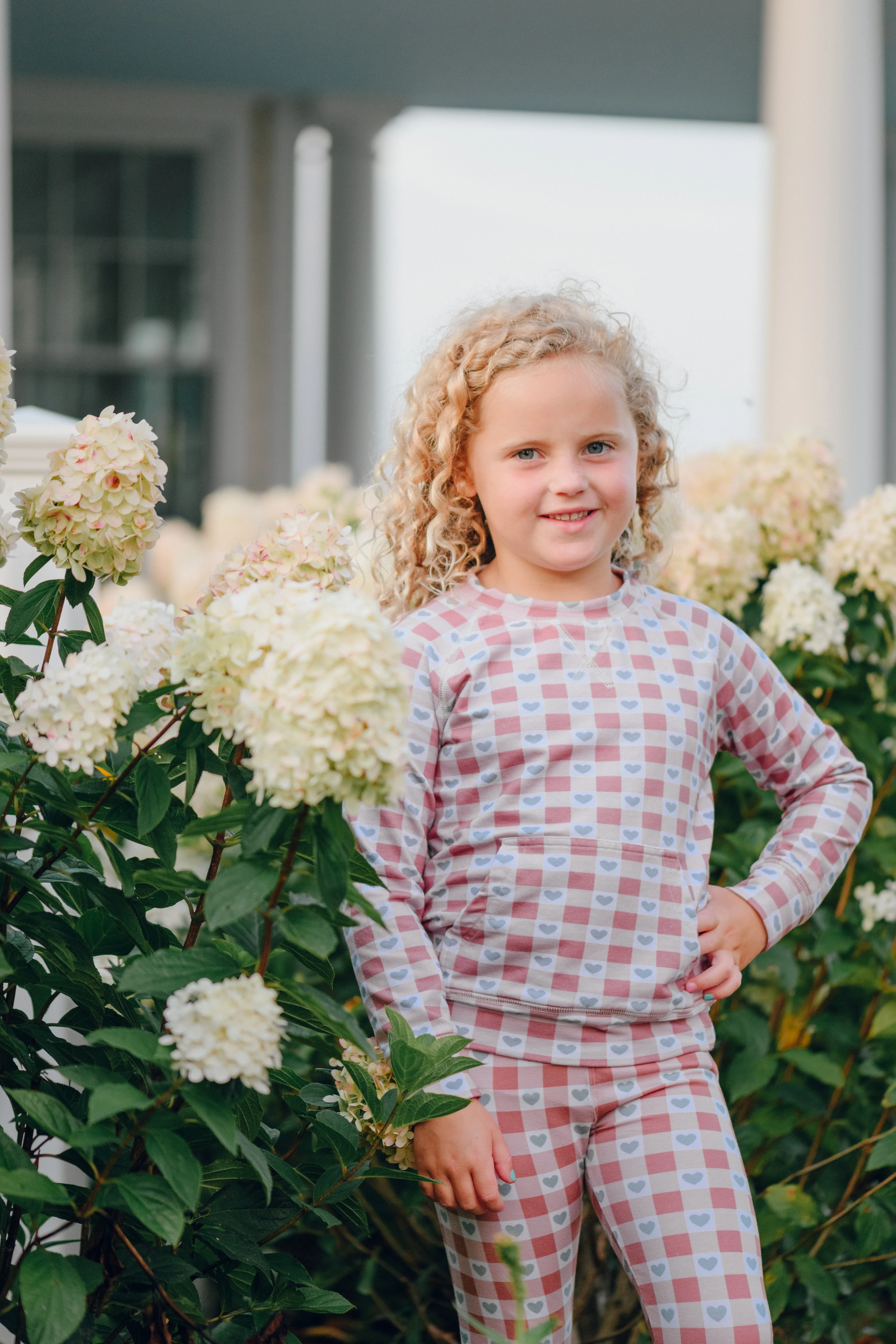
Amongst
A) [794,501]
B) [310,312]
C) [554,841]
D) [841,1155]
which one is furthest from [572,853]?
[310,312]

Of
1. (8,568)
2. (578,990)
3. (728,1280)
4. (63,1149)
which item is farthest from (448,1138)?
(8,568)

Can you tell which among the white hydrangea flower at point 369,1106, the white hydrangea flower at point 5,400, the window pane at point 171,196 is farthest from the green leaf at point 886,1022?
the window pane at point 171,196

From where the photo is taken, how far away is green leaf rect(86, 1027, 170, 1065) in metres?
1.00

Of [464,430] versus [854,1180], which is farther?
[854,1180]

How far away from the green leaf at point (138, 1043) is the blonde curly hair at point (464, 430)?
78cm

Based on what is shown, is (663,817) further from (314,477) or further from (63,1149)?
(314,477)

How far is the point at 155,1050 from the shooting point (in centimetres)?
102

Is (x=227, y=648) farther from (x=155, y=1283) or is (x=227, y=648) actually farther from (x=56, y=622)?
(x=155, y=1283)

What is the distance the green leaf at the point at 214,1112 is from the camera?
3.26 feet

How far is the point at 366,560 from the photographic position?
2590 mm

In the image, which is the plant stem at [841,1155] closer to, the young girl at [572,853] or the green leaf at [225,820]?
the young girl at [572,853]

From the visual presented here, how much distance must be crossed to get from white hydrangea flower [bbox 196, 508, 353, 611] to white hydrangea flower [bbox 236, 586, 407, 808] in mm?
241

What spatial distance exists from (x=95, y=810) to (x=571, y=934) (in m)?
0.53

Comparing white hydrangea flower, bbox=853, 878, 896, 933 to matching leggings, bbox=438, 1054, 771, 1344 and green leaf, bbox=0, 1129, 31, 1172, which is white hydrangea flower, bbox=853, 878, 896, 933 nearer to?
matching leggings, bbox=438, 1054, 771, 1344
